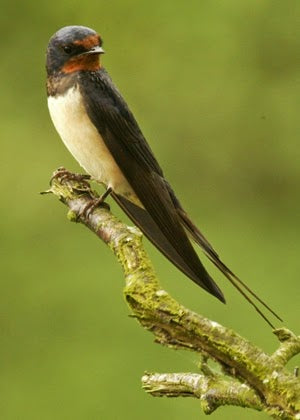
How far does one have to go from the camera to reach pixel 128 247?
181 centimetres

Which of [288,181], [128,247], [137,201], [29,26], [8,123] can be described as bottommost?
[128,247]

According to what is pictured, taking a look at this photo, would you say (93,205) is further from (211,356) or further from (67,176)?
(211,356)

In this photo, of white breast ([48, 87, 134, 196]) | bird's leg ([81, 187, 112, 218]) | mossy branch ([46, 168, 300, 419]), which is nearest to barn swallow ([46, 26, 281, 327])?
white breast ([48, 87, 134, 196])

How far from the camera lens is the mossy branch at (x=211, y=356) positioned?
1422 mm

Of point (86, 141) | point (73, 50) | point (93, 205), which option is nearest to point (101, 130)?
point (86, 141)

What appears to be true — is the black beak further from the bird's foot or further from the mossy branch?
the mossy branch

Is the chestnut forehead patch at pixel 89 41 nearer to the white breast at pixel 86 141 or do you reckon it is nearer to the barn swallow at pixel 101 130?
the barn swallow at pixel 101 130

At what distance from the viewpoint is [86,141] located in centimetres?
242

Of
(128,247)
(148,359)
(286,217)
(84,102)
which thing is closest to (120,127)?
(84,102)

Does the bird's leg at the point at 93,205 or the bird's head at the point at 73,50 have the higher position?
the bird's head at the point at 73,50

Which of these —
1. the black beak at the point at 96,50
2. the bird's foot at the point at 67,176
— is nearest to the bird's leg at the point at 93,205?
the bird's foot at the point at 67,176

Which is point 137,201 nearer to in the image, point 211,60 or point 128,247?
point 128,247

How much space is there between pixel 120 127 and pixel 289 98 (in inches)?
117

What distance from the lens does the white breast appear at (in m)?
2.41
